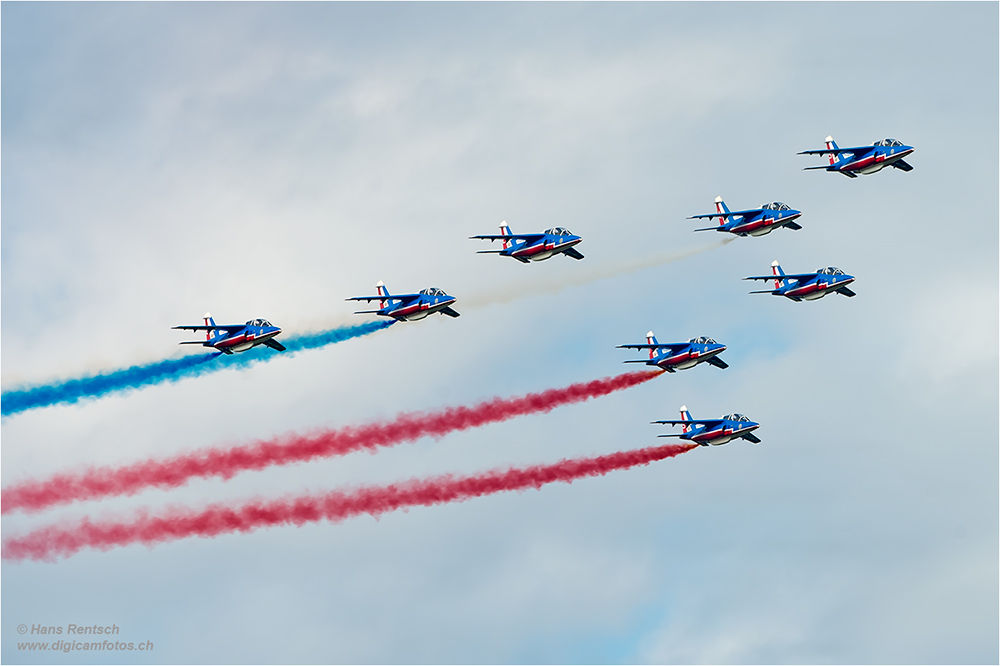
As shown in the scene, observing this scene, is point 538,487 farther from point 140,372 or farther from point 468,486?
point 140,372

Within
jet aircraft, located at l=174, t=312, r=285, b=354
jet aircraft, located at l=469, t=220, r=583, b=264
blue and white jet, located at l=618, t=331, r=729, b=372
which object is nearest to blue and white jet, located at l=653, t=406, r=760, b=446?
blue and white jet, located at l=618, t=331, r=729, b=372

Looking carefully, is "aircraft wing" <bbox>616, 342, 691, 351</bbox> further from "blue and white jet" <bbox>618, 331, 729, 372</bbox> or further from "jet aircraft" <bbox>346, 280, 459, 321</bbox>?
"jet aircraft" <bbox>346, 280, 459, 321</bbox>

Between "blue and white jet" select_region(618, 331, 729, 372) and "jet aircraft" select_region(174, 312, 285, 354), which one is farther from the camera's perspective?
"blue and white jet" select_region(618, 331, 729, 372)

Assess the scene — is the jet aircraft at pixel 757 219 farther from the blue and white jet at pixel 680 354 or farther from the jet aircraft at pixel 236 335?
the jet aircraft at pixel 236 335

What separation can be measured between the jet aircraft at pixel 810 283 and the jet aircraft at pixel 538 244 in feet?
48.6

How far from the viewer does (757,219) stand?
334 ft

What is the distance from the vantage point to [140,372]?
93.1 metres

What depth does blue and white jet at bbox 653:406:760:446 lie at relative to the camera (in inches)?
4033

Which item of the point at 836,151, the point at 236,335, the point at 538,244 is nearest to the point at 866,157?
the point at 836,151

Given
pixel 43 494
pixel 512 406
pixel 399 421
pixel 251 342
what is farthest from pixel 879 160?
Result: pixel 43 494

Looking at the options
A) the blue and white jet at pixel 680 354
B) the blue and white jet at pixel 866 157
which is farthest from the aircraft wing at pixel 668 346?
the blue and white jet at pixel 866 157

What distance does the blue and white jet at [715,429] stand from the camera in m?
102

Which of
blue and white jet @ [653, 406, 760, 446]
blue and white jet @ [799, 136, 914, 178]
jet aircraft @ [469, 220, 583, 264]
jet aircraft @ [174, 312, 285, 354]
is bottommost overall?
blue and white jet @ [653, 406, 760, 446]

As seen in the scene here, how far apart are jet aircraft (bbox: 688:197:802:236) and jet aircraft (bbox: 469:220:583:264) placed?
1045 cm
